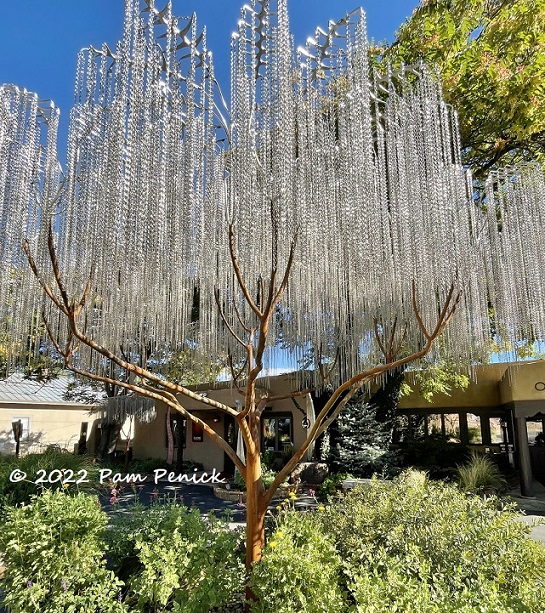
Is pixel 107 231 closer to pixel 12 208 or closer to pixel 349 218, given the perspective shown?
pixel 12 208

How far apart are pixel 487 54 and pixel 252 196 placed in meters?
5.10

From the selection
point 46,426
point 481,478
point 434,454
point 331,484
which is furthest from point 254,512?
point 46,426

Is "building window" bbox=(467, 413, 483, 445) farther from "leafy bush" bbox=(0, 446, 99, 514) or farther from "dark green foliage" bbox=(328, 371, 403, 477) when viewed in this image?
"leafy bush" bbox=(0, 446, 99, 514)

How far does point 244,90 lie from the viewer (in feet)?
12.3

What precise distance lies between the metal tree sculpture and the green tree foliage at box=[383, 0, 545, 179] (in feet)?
5.24

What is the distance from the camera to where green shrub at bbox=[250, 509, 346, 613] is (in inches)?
102

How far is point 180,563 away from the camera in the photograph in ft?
9.96

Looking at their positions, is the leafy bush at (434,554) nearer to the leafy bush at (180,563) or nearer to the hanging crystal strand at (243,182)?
the leafy bush at (180,563)

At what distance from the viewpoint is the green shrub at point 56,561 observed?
9.61 ft

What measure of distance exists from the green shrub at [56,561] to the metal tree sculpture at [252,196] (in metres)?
1.05

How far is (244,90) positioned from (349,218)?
1535 mm

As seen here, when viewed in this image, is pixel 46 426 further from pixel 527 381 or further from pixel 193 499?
pixel 527 381

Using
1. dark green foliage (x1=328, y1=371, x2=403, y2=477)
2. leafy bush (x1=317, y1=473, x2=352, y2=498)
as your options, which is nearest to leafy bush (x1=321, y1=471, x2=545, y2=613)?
leafy bush (x1=317, y1=473, x2=352, y2=498)

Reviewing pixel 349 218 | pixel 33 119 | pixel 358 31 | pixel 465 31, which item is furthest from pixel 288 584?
pixel 465 31
